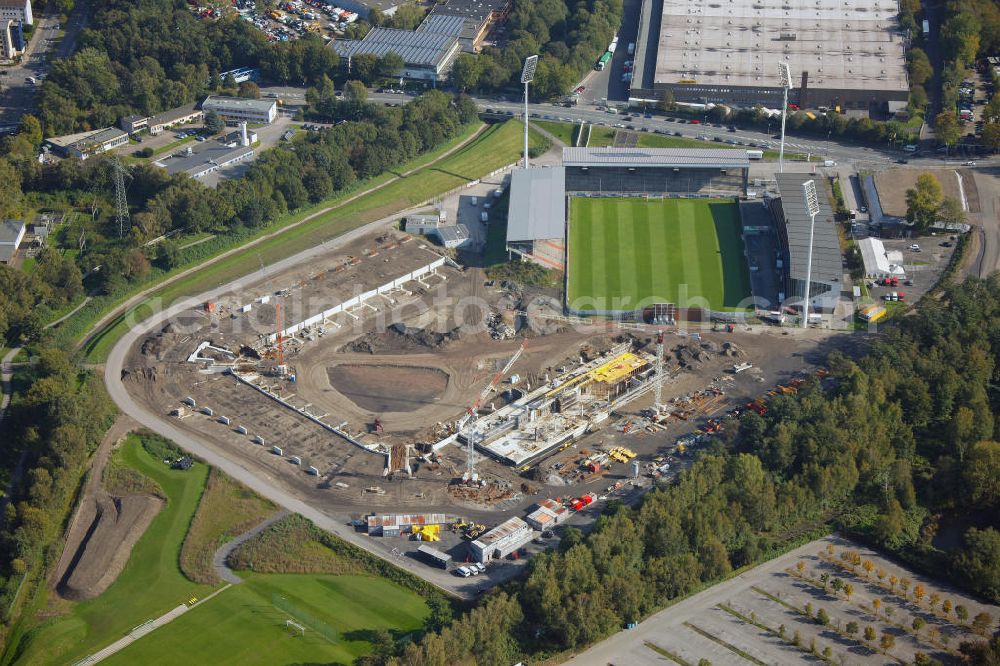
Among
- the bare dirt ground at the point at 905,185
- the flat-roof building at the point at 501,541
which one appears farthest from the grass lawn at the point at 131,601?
the bare dirt ground at the point at 905,185

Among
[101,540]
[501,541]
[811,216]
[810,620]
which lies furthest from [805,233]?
[101,540]

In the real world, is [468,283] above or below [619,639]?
above

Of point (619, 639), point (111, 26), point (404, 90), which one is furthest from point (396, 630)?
point (111, 26)

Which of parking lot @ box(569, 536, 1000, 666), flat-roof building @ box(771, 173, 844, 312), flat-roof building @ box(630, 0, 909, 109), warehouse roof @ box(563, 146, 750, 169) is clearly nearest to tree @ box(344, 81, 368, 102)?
warehouse roof @ box(563, 146, 750, 169)

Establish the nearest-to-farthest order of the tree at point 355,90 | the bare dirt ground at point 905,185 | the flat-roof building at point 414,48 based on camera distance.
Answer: the bare dirt ground at point 905,185 → the tree at point 355,90 → the flat-roof building at point 414,48

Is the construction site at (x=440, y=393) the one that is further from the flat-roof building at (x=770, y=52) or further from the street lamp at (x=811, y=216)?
the flat-roof building at (x=770, y=52)

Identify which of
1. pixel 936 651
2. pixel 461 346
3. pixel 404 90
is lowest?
pixel 936 651

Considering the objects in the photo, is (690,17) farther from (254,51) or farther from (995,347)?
(995,347)
